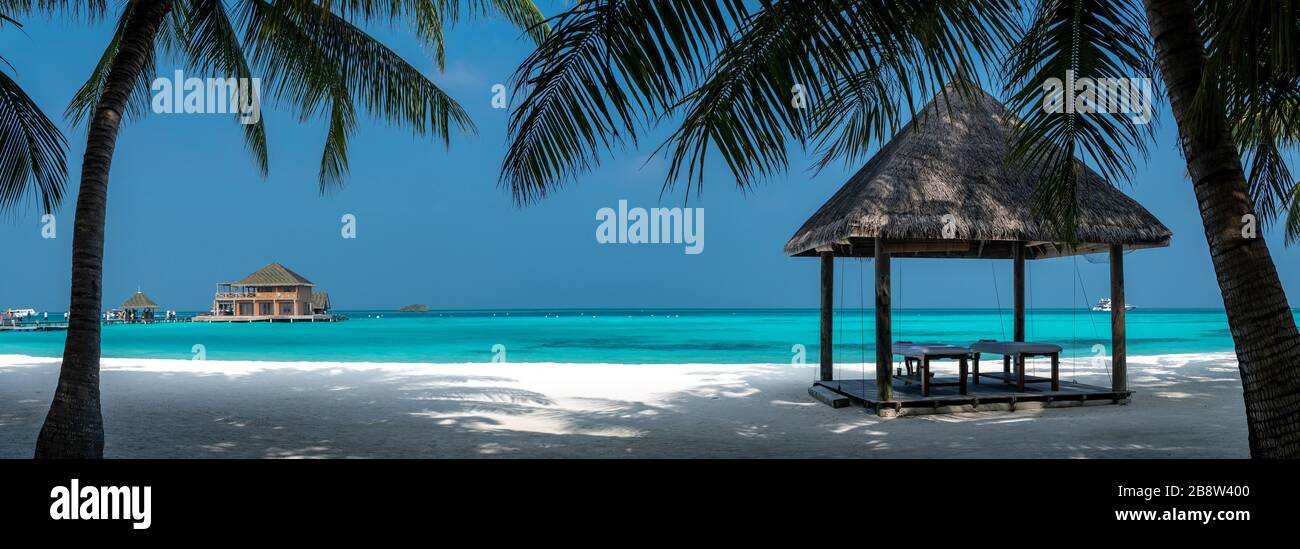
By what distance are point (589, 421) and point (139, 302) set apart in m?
77.2

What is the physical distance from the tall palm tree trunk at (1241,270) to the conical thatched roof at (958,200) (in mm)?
3632

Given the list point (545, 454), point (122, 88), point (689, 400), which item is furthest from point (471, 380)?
point (122, 88)

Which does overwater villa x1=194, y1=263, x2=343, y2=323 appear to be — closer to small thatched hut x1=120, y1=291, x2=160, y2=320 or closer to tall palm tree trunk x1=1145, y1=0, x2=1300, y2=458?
small thatched hut x1=120, y1=291, x2=160, y2=320

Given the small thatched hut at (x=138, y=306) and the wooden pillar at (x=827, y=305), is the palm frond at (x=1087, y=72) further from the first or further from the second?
the small thatched hut at (x=138, y=306)

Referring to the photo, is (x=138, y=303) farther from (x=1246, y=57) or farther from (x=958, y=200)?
(x=1246, y=57)

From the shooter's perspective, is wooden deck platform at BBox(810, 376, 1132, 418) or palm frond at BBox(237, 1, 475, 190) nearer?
palm frond at BBox(237, 1, 475, 190)

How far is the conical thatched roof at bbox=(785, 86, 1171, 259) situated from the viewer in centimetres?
743

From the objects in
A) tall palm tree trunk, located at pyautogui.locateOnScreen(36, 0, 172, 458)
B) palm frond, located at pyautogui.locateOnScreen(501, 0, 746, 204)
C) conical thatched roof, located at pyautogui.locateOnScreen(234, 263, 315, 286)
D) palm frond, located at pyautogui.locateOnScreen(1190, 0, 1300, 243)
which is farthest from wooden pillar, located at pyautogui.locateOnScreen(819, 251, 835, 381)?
conical thatched roof, located at pyautogui.locateOnScreen(234, 263, 315, 286)

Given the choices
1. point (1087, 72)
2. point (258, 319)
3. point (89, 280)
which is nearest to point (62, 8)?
point (89, 280)

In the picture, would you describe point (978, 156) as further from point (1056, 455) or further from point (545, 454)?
point (545, 454)

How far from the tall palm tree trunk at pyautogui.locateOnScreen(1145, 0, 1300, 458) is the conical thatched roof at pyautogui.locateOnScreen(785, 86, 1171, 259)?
363 centimetres

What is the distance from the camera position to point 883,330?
7.58m

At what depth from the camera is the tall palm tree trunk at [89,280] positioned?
14.7ft
